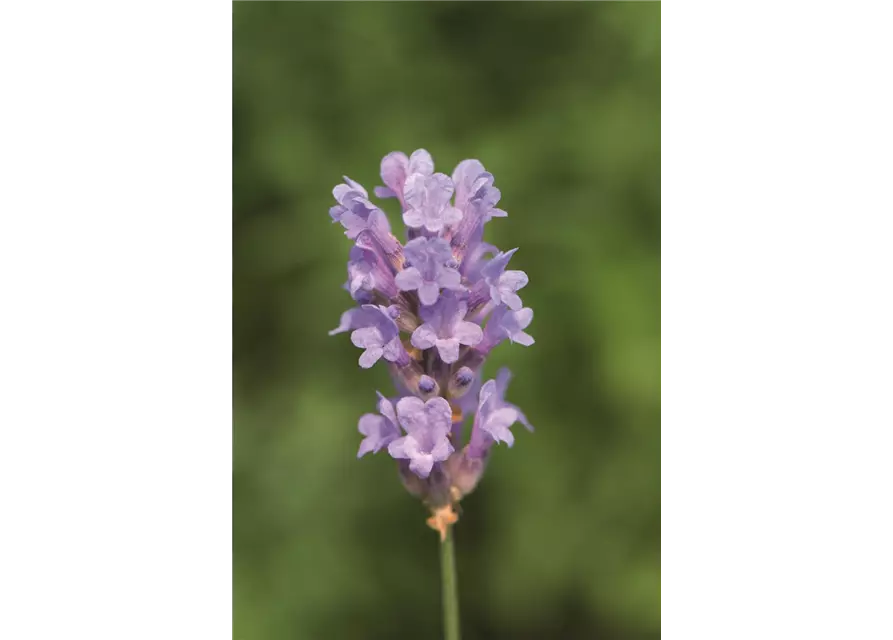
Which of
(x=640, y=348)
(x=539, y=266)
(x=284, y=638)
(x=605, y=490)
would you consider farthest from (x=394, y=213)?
(x=284, y=638)

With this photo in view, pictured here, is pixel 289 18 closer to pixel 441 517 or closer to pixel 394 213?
pixel 394 213

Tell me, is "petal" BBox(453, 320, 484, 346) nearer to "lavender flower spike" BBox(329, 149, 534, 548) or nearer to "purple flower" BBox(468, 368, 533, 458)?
"lavender flower spike" BBox(329, 149, 534, 548)

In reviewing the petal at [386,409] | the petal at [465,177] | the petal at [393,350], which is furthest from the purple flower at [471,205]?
the petal at [386,409]

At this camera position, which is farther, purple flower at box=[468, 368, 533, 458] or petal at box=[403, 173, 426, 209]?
purple flower at box=[468, 368, 533, 458]

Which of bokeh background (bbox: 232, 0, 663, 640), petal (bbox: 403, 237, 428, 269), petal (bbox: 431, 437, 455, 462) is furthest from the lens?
bokeh background (bbox: 232, 0, 663, 640)

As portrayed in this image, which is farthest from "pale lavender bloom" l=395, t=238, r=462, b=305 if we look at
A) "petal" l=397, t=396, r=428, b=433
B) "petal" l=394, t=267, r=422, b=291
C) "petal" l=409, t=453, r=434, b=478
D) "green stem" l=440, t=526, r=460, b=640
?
"green stem" l=440, t=526, r=460, b=640
